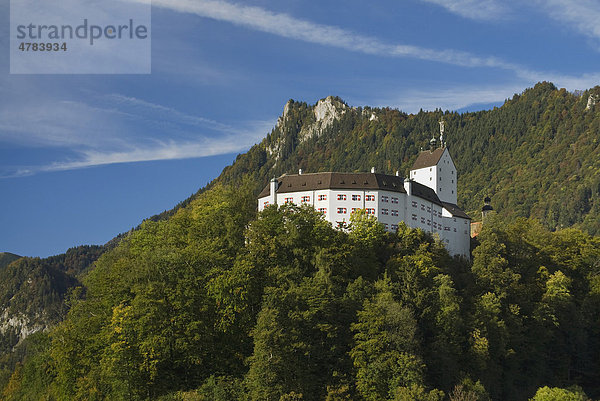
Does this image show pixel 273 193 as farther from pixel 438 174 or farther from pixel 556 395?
pixel 556 395

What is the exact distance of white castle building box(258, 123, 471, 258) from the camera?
86.8 m

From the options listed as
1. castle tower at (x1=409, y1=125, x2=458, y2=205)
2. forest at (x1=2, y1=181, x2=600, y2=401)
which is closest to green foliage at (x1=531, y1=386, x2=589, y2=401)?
forest at (x1=2, y1=181, x2=600, y2=401)

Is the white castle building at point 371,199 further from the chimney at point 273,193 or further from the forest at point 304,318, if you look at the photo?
the forest at point 304,318

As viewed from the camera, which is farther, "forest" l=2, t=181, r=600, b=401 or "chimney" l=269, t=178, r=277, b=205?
"chimney" l=269, t=178, r=277, b=205

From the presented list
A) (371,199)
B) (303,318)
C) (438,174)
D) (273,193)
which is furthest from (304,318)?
(438,174)

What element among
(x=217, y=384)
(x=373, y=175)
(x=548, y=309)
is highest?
(x=373, y=175)

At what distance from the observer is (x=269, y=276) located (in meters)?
73.8

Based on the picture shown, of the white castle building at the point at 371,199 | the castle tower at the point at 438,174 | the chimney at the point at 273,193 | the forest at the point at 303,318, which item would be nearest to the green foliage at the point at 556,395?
the forest at the point at 303,318

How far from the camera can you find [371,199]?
8719cm

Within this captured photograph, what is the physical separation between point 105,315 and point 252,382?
19.4 metres

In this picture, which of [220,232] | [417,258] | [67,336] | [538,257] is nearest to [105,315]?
[67,336]

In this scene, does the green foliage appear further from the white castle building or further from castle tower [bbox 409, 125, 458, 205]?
castle tower [bbox 409, 125, 458, 205]

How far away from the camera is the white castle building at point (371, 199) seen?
3415 inches

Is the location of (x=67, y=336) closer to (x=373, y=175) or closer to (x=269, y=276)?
(x=269, y=276)
